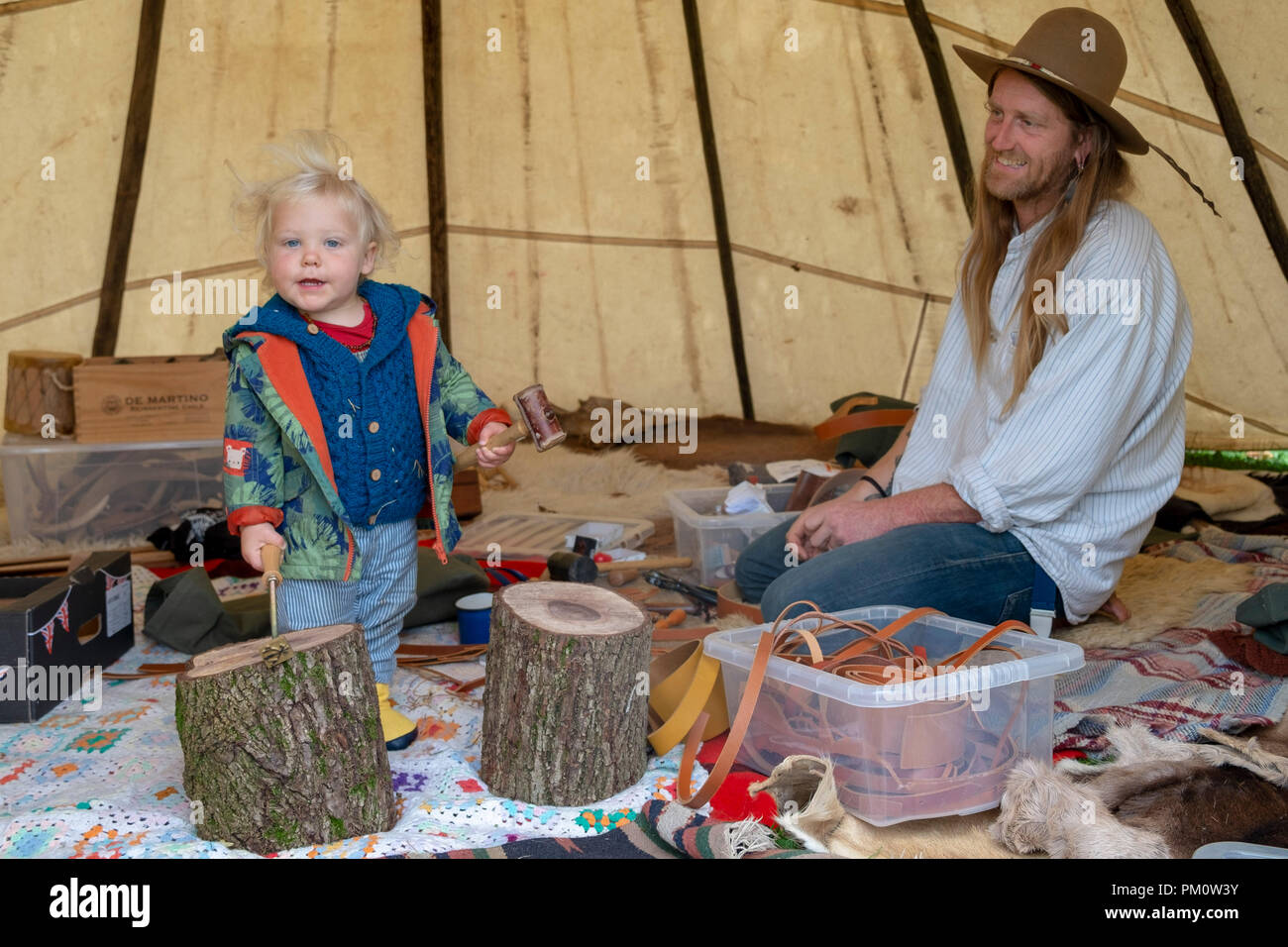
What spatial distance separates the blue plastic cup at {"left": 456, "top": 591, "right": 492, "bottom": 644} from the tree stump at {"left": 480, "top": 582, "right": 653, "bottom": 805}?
2.31 ft

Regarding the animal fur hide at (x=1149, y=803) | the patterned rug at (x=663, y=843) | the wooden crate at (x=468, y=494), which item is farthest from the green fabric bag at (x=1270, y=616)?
the wooden crate at (x=468, y=494)

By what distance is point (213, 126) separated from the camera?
13.4ft

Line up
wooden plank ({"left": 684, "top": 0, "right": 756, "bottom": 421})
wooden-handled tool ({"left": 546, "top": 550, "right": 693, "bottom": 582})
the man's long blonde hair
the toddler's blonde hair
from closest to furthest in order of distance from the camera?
the toddler's blonde hair
the man's long blonde hair
wooden-handled tool ({"left": 546, "top": 550, "right": 693, "bottom": 582})
wooden plank ({"left": 684, "top": 0, "right": 756, "bottom": 421})

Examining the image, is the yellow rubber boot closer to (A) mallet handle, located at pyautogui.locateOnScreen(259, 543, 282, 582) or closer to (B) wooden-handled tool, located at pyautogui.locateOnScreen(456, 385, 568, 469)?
(A) mallet handle, located at pyautogui.locateOnScreen(259, 543, 282, 582)

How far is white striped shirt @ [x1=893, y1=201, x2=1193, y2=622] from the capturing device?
77.7 inches

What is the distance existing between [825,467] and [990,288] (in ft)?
3.47

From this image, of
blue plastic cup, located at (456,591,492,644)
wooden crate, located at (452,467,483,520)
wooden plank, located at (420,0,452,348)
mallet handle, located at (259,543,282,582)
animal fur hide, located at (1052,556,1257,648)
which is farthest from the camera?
wooden plank, located at (420,0,452,348)

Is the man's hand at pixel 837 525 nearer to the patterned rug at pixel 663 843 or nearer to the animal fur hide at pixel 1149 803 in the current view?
the animal fur hide at pixel 1149 803

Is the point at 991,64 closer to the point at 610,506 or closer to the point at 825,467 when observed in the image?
the point at 825,467

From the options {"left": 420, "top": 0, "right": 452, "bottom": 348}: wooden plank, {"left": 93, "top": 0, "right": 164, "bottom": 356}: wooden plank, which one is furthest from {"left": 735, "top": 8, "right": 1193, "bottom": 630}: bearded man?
{"left": 93, "top": 0, "right": 164, "bottom": 356}: wooden plank

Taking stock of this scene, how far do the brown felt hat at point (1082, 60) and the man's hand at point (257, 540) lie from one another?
1.56m

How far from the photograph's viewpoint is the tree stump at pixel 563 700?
1693 millimetres

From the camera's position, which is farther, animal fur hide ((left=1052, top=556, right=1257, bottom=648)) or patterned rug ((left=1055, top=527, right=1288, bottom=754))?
animal fur hide ((left=1052, top=556, right=1257, bottom=648))

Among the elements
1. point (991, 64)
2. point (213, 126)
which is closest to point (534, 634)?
point (991, 64)
